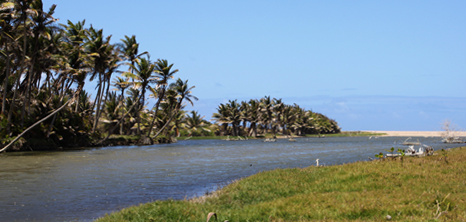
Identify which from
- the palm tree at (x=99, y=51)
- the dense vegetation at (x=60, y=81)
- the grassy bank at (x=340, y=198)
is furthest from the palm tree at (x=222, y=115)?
the grassy bank at (x=340, y=198)

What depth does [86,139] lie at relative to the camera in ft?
175

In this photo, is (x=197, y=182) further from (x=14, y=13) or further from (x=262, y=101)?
(x=262, y=101)

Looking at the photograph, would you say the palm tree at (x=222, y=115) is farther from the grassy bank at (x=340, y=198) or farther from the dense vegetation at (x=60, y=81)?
the grassy bank at (x=340, y=198)

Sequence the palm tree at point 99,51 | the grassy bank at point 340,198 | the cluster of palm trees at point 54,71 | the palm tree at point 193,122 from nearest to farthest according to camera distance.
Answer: the grassy bank at point 340,198, the cluster of palm trees at point 54,71, the palm tree at point 99,51, the palm tree at point 193,122

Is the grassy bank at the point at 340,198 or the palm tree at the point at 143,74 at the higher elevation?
the palm tree at the point at 143,74

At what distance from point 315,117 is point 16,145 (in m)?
121

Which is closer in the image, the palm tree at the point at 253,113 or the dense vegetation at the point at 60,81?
the dense vegetation at the point at 60,81

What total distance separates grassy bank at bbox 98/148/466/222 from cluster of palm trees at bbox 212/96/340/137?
90413mm

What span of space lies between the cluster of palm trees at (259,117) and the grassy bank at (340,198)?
90413 mm

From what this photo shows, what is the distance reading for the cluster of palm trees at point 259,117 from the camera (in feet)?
356

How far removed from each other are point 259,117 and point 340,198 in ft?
337

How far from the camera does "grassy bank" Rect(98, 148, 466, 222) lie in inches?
376

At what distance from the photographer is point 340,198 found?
443 inches

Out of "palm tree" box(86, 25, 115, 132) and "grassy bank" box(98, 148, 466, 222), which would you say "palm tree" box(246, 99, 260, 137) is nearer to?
"palm tree" box(86, 25, 115, 132)
